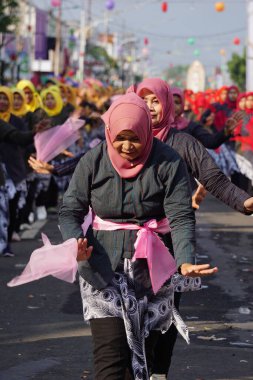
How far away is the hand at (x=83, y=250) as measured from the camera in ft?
18.3

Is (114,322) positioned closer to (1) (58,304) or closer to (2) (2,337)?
(2) (2,337)

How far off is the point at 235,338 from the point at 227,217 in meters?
11.0

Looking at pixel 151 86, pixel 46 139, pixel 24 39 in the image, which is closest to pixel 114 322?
pixel 151 86

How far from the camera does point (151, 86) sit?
7.07 metres

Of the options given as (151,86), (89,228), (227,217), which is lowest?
(227,217)

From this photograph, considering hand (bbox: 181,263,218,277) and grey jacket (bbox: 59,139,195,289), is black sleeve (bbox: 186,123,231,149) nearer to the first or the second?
grey jacket (bbox: 59,139,195,289)

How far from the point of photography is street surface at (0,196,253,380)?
7.66m

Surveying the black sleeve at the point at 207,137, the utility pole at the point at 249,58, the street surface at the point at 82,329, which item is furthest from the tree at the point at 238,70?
the black sleeve at the point at 207,137

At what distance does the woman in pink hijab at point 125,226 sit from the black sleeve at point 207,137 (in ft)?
12.1

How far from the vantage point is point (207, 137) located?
9891 mm

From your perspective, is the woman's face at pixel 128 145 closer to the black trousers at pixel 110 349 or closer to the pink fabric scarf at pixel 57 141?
the black trousers at pixel 110 349

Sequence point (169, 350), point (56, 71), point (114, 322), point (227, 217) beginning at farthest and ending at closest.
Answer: point (56, 71) < point (227, 217) < point (169, 350) < point (114, 322)

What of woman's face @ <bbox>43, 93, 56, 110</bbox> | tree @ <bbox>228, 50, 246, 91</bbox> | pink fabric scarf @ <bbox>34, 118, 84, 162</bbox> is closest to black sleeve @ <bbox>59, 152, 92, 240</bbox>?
pink fabric scarf @ <bbox>34, 118, 84, 162</bbox>

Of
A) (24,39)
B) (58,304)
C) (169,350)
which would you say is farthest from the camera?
(24,39)
